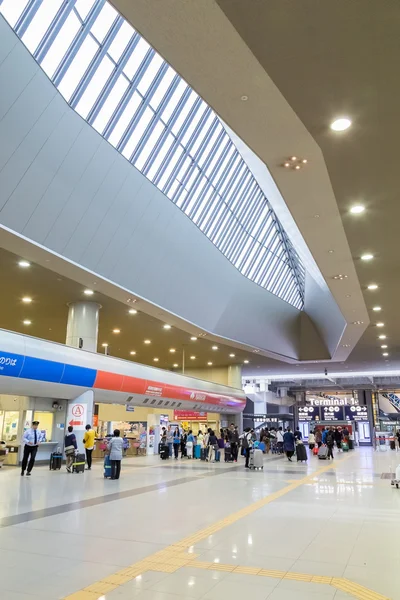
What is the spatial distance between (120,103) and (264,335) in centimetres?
1537

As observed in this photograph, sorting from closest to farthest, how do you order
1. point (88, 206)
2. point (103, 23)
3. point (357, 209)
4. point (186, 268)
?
1. point (357, 209)
2. point (103, 23)
3. point (88, 206)
4. point (186, 268)

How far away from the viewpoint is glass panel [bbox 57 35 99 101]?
11.7 m

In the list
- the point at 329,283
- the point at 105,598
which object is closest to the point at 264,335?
the point at 329,283

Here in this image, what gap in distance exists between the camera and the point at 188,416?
3362 centimetres

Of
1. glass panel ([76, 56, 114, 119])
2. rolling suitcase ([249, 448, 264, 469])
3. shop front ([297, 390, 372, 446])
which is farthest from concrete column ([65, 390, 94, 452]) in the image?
shop front ([297, 390, 372, 446])

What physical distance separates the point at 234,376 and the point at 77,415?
1711 cm

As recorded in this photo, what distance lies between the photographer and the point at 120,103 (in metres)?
13.8

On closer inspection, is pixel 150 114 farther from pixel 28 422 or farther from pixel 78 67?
pixel 28 422

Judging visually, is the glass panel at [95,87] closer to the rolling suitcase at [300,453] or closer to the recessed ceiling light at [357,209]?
the recessed ceiling light at [357,209]

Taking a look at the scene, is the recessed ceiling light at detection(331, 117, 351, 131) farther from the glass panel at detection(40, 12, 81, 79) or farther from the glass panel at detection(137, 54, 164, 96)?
the glass panel at detection(137, 54, 164, 96)

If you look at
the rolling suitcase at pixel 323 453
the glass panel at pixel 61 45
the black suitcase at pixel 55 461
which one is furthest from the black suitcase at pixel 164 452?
the glass panel at pixel 61 45

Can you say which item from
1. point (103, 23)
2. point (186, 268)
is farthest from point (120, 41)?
point (186, 268)

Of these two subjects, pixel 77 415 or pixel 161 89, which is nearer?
pixel 161 89

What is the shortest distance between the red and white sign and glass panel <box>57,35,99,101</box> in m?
25.2
